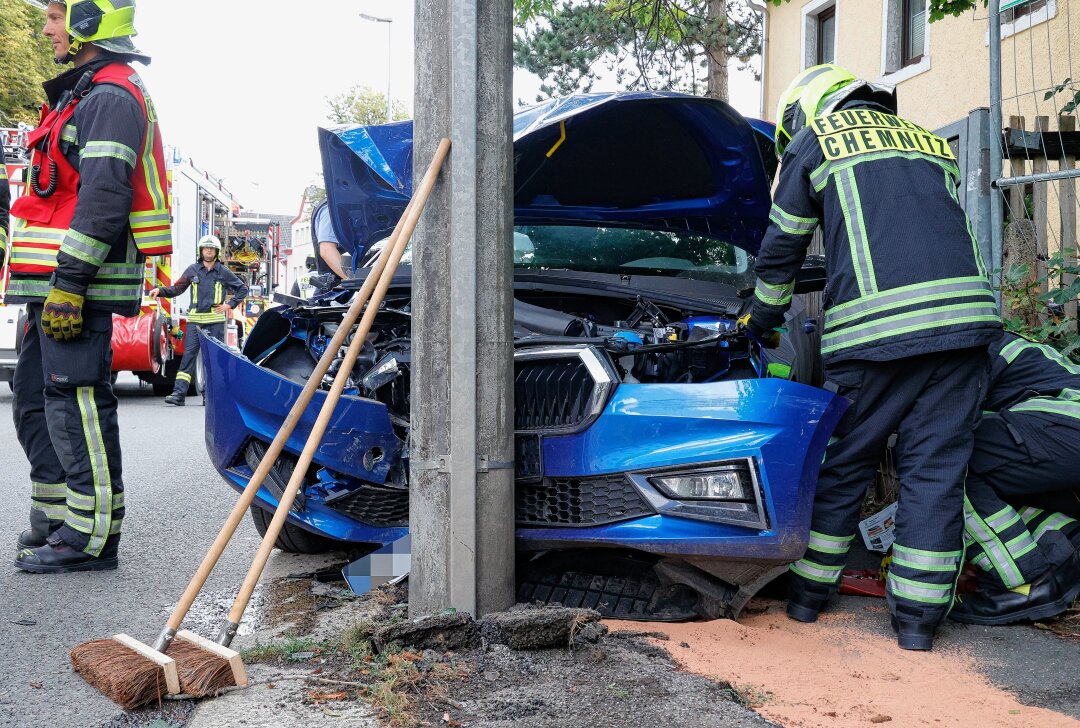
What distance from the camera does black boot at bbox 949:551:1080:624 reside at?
3367mm

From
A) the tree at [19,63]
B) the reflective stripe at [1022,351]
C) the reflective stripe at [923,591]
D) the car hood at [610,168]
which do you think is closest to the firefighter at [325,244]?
the car hood at [610,168]

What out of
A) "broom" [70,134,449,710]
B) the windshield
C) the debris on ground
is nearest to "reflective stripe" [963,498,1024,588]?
the debris on ground

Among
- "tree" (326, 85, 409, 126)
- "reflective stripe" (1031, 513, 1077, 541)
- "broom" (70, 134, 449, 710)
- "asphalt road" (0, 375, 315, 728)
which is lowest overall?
"asphalt road" (0, 375, 315, 728)

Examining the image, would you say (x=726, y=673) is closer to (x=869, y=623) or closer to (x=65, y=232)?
(x=869, y=623)

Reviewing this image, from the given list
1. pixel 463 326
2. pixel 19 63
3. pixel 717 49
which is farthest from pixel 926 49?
pixel 19 63

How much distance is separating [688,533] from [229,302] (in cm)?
942

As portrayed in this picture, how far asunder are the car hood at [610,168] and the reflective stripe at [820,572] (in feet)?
6.10

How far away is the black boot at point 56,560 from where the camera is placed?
3957 mm

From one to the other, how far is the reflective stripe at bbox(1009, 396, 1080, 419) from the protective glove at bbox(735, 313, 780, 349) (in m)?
0.89

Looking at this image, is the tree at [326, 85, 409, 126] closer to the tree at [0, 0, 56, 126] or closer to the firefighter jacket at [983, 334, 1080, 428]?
the tree at [0, 0, 56, 126]

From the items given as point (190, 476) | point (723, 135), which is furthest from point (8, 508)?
point (723, 135)

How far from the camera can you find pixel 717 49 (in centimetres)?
1319

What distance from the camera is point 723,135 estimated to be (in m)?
4.33

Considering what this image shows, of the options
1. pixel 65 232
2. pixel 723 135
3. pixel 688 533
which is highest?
pixel 723 135
